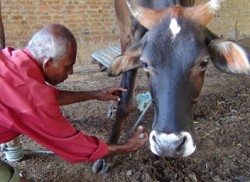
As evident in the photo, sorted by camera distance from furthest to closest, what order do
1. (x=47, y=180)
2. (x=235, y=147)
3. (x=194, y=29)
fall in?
1. (x=235, y=147)
2. (x=47, y=180)
3. (x=194, y=29)

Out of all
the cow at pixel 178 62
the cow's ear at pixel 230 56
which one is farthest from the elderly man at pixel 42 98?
the cow's ear at pixel 230 56

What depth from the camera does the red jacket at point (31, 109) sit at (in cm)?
209

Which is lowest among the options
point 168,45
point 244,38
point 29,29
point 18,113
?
point 244,38

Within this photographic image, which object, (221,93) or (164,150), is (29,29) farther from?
(164,150)

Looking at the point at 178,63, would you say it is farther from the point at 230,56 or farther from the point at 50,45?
the point at 50,45

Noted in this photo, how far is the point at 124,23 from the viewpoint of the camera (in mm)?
4348

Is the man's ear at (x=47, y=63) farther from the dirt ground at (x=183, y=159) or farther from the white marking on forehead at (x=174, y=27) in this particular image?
the dirt ground at (x=183, y=159)

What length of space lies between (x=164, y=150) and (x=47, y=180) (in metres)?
1.36

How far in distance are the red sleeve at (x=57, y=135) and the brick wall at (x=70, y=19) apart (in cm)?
518

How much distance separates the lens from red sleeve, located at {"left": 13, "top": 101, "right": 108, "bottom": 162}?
6.96 ft

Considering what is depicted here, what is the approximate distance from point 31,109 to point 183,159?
1757mm

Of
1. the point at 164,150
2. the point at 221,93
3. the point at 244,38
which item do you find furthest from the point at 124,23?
the point at 244,38

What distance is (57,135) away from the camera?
7.32 ft

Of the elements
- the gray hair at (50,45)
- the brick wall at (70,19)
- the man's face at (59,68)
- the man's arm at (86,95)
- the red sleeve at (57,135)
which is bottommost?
the brick wall at (70,19)
